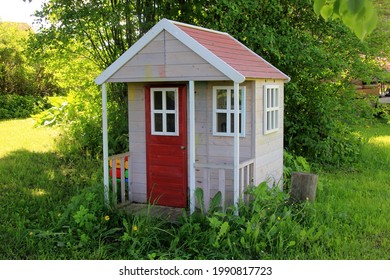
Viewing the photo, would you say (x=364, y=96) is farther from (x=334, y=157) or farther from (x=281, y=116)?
(x=281, y=116)

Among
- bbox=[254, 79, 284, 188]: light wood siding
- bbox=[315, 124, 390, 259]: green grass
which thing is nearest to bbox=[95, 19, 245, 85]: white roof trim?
bbox=[254, 79, 284, 188]: light wood siding

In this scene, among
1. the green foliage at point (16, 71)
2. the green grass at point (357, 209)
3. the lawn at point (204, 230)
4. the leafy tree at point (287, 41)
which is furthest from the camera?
the green foliage at point (16, 71)

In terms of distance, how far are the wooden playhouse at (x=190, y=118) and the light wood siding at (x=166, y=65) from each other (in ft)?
0.04

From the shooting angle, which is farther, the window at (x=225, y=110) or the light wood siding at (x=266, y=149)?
the light wood siding at (x=266, y=149)

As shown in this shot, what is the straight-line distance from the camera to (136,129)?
7781 mm

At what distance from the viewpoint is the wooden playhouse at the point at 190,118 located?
6.68 meters

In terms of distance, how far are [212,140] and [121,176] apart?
160 cm

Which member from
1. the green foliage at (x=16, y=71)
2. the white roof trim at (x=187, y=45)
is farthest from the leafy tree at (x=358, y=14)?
the green foliage at (x=16, y=71)

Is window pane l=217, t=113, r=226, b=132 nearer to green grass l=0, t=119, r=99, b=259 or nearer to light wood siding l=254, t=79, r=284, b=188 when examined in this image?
light wood siding l=254, t=79, r=284, b=188

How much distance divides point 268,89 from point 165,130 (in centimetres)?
182

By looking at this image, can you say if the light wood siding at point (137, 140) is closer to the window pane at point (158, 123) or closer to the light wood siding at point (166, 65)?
the window pane at point (158, 123)

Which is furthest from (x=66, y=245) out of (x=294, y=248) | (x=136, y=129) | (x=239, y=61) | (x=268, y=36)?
→ (x=268, y=36)

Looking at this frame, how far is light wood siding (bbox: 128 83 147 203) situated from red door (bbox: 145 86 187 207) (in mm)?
120

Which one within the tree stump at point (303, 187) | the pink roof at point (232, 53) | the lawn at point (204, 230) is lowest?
the lawn at point (204, 230)
